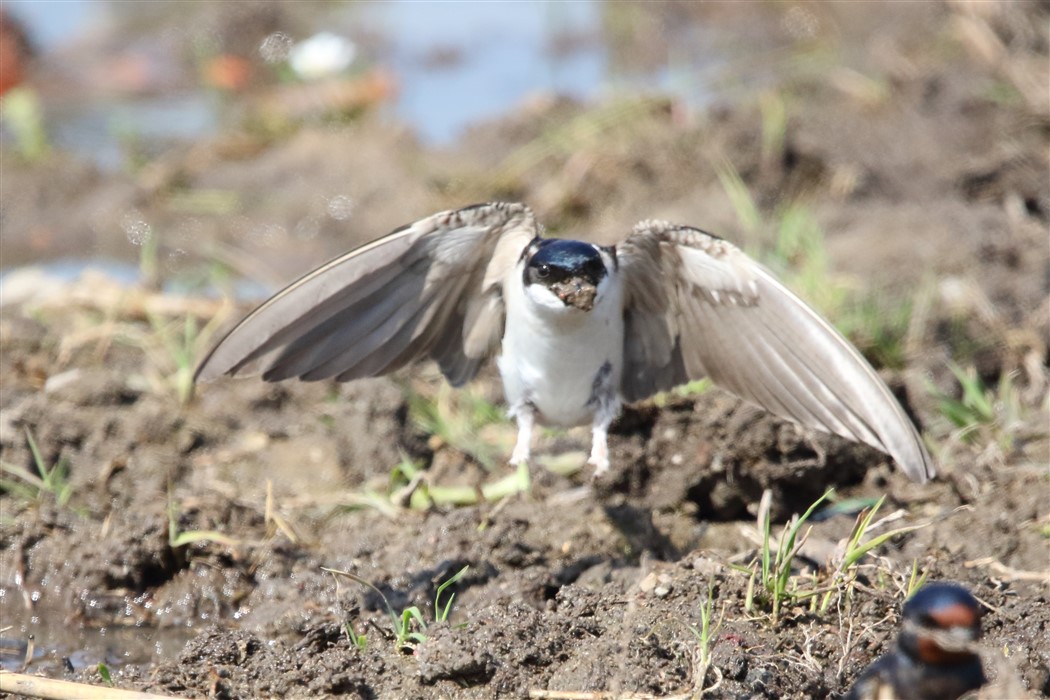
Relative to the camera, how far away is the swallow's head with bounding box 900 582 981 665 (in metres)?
2.88

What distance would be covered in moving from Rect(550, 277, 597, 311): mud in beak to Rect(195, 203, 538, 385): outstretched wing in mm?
286

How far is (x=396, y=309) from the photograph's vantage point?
4910 mm

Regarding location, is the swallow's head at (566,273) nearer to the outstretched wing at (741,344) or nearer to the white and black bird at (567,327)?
the white and black bird at (567,327)

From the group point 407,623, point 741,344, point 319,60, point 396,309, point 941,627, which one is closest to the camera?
point 941,627

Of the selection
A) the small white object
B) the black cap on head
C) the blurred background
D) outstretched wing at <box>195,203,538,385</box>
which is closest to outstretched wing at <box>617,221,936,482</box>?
the black cap on head

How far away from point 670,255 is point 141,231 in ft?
16.0

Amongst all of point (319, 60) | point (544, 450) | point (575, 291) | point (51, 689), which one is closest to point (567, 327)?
point (575, 291)

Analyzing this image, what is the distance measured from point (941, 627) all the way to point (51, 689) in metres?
2.22

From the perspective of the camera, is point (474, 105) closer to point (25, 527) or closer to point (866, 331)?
point (866, 331)

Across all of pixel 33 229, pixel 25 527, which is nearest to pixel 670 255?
pixel 25 527

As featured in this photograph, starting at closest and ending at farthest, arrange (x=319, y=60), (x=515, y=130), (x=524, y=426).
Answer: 1. (x=524, y=426)
2. (x=515, y=130)
3. (x=319, y=60)

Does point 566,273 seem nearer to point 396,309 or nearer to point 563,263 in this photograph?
point 563,263

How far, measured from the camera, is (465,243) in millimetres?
4770

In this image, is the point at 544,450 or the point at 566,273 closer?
the point at 566,273
